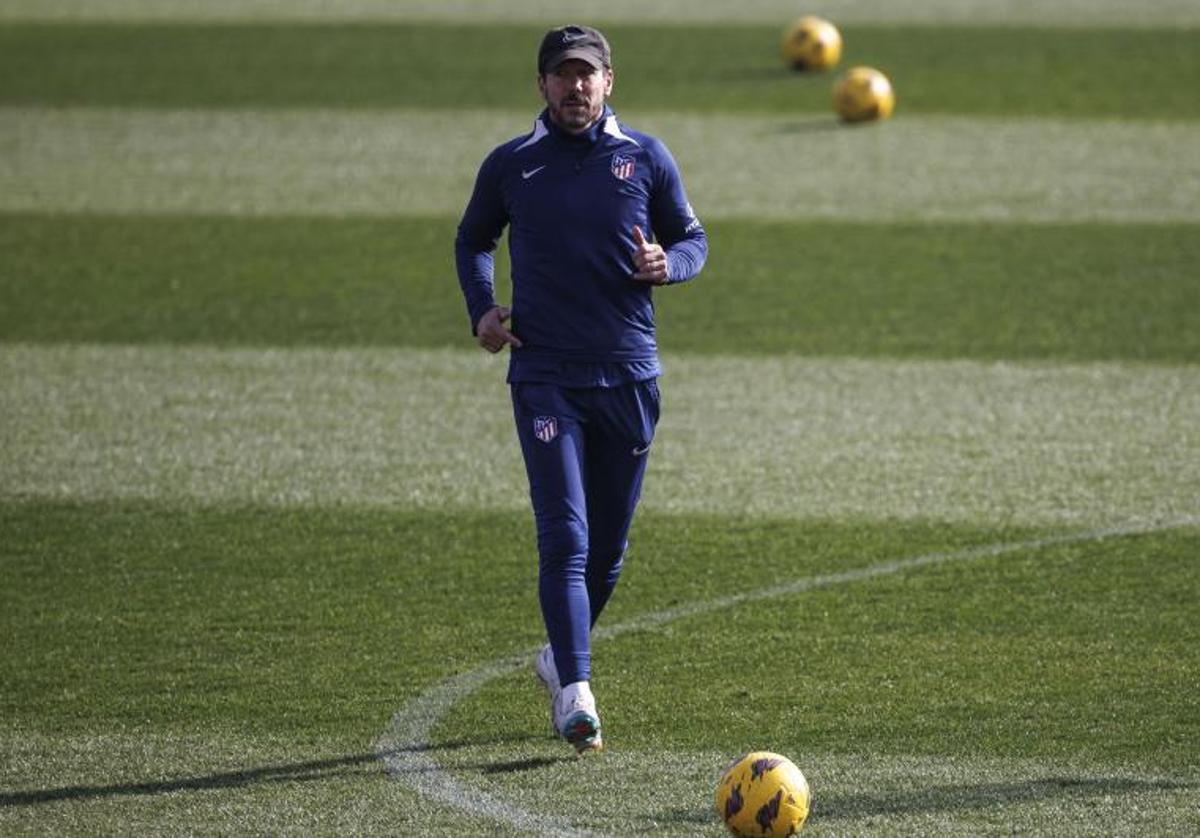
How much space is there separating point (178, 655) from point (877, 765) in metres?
2.77

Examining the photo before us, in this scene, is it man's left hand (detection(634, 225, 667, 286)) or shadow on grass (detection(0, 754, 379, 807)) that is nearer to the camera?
shadow on grass (detection(0, 754, 379, 807))

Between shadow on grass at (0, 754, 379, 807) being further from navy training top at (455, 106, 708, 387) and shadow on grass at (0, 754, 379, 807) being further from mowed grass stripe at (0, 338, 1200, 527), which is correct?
mowed grass stripe at (0, 338, 1200, 527)

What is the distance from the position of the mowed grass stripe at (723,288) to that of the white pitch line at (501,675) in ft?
12.1

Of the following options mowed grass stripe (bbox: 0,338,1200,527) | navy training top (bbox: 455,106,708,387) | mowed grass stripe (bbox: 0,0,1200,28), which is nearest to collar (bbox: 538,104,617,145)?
navy training top (bbox: 455,106,708,387)

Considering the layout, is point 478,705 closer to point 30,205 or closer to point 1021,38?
point 30,205

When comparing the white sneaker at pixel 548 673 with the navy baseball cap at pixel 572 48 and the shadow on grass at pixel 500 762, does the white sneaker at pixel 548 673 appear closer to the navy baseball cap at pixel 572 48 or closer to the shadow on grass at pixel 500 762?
the shadow on grass at pixel 500 762

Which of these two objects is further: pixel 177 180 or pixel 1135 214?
pixel 177 180

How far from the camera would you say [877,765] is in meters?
7.08

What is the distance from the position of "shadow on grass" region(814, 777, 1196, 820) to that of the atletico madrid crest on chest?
2.09 meters

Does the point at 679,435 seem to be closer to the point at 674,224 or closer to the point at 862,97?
the point at 674,224

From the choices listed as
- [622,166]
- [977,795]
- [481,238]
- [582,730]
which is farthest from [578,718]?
[622,166]

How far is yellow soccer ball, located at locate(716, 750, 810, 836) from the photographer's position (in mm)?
6234

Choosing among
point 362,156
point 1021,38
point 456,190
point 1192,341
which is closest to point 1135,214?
point 1192,341

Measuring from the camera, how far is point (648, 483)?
1105 centimetres
